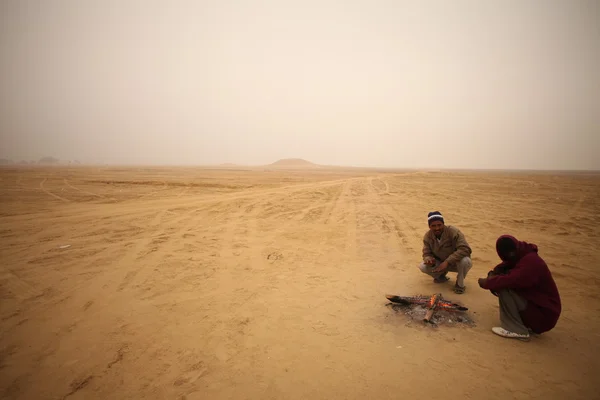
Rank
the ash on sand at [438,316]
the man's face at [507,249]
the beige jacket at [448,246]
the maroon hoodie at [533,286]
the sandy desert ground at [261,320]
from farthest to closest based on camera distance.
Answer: the beige jacket at [448,246], the ash on sand at [438,316], the man's face at [507,249], the maroon hoodie at [533,286], the sandy desert ground at [261,320]

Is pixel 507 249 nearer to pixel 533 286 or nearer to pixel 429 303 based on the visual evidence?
pixel 533 286

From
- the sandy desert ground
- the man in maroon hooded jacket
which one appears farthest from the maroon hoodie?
the sandy desert ground

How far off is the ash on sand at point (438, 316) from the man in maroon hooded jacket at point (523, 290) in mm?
378

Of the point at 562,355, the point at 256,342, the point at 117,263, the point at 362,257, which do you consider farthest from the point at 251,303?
the point at 562,355

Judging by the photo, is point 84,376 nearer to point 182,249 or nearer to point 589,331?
point 182,249

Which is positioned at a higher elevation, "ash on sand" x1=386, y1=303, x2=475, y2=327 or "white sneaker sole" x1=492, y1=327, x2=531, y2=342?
"white sneaker sole" x1=492, y1=327, x2=531, y2=342

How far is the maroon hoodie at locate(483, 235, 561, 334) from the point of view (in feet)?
9.72

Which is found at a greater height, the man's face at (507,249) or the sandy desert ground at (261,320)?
the man's face at (507,249)

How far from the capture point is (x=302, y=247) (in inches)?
269

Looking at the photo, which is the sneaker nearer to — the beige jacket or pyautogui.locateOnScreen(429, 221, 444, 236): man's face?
→ the beige jacket

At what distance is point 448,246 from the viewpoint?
14.8 ft

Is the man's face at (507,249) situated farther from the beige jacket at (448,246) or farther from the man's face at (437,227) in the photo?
the man's face at (437,227)

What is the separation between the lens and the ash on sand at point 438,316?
354 cm

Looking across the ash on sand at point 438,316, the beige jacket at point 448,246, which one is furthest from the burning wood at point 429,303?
the beige jacket at point 448,246
